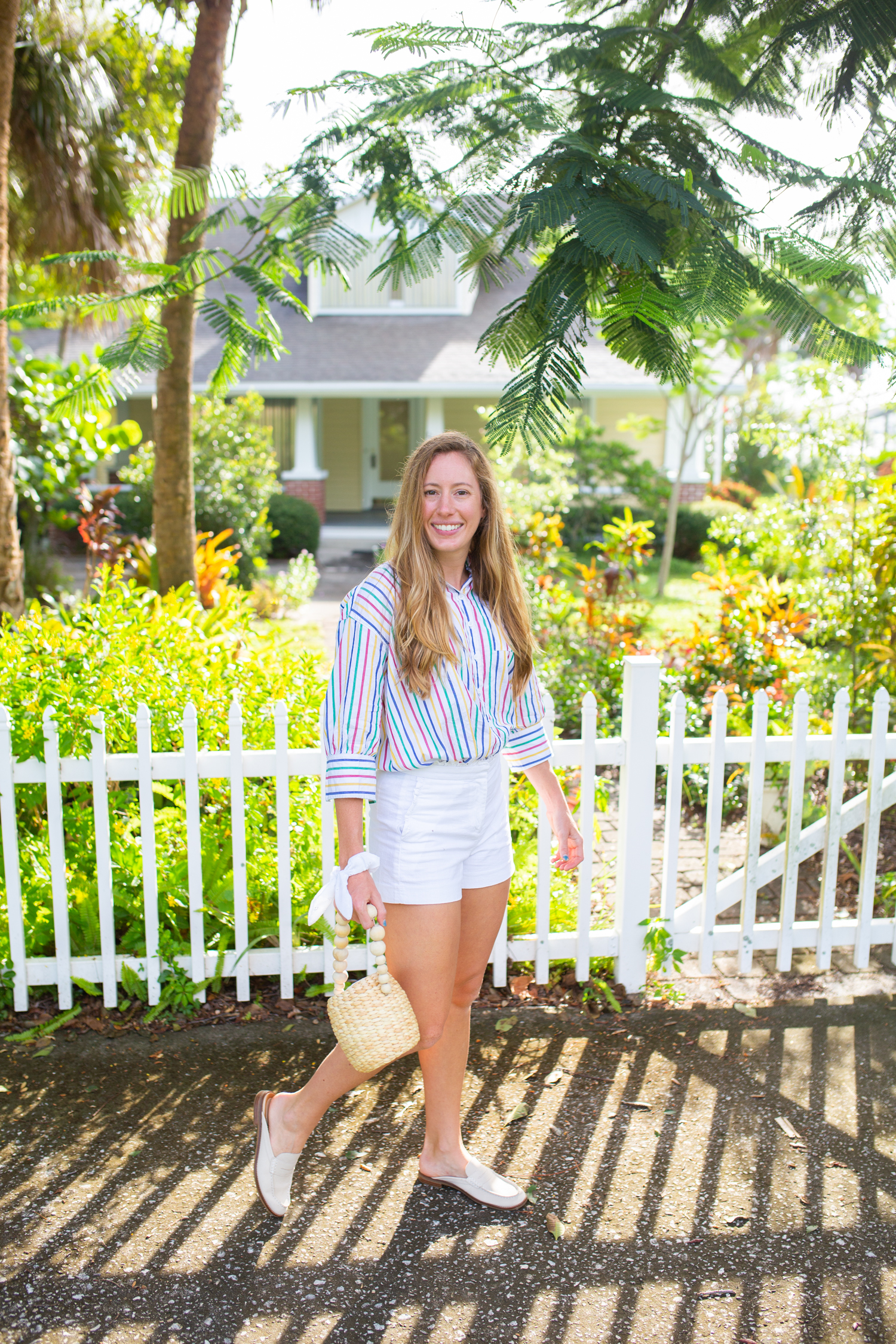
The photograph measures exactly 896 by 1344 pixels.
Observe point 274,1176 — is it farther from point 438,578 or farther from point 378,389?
point 378,389

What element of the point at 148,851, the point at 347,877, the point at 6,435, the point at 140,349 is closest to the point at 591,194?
the point at 140,349

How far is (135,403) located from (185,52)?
43.8ft

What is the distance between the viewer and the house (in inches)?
717

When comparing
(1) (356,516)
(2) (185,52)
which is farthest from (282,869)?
(1) (356,516)

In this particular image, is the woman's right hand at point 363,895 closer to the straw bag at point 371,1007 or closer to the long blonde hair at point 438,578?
the straw bag at point 371,1007

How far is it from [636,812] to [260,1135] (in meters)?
1.65

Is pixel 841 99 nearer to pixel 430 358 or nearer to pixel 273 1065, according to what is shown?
pixel 273 1065

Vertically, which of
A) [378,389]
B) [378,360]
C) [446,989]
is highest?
[378,360]

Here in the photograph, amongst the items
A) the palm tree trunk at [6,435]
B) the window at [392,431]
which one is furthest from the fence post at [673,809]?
the window at [392,431]

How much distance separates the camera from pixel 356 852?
2285 mm

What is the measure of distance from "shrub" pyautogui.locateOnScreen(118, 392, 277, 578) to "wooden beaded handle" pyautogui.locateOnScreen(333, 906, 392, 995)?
1000 centimetres

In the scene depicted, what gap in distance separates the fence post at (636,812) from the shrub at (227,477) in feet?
29.5

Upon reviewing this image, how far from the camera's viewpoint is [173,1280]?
2.35 m

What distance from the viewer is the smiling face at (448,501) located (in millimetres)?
2439
